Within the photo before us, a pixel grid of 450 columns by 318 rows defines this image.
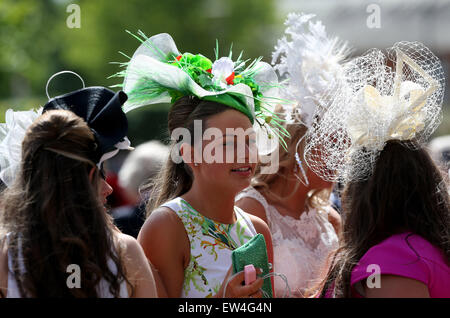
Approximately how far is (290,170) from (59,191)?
4.86ft

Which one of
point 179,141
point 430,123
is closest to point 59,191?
point 179,141

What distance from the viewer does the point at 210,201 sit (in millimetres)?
2273

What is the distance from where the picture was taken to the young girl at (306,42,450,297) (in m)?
1.93

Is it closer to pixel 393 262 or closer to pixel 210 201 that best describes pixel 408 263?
pixel 393 262

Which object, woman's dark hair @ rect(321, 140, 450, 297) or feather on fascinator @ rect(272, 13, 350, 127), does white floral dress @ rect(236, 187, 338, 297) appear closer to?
feather on fascinator @ rect(272, 13, 350, 127)

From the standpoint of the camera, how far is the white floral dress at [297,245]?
276cm

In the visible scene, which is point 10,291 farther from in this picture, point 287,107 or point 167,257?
point 287,107

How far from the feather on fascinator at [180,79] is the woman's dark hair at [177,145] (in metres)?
0.03

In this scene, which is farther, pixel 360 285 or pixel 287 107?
pixel 287 107

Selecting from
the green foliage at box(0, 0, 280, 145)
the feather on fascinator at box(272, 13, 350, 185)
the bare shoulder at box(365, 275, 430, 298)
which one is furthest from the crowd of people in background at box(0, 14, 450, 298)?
the green foliage at box(0, 0, 280, 145)

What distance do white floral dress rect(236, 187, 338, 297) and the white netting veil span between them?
2.15 feet

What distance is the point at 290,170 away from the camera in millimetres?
2967

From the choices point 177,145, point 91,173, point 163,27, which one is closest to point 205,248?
point 177,145

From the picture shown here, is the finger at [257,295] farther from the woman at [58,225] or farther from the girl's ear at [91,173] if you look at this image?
the girl's ear at [91,173]
